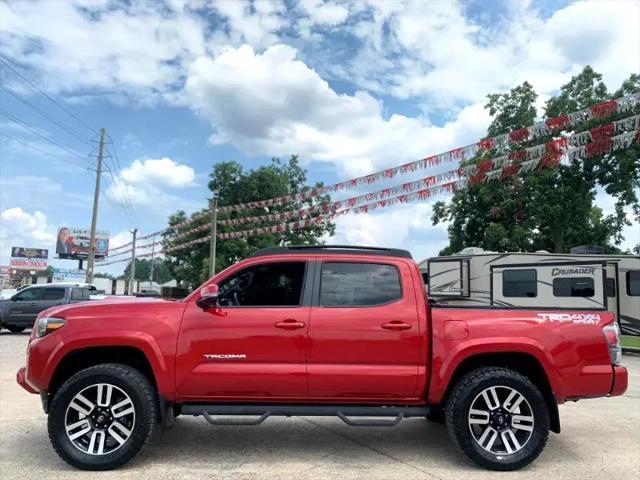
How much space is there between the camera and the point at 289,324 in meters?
4.66

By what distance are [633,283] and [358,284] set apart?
1230 centimetres

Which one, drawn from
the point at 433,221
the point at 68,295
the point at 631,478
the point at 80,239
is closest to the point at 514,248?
the point at 433,221

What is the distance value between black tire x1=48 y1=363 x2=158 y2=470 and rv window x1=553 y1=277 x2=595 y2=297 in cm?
1246

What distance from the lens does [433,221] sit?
35.4 m

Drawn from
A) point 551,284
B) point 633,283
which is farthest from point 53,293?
point 633,283

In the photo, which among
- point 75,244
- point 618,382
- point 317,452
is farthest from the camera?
point 75,244

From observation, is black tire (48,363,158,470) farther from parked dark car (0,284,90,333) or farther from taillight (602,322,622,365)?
parked dark car (0,284,90,333)

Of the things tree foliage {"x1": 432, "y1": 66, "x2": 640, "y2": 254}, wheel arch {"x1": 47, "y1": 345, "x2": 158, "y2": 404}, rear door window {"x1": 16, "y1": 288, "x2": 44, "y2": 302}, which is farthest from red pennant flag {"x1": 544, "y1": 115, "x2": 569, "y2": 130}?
rear door window {"x1": 16, "y1": 288, "x2": 44, "y2": 302}

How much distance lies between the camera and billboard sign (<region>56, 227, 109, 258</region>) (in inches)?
3051

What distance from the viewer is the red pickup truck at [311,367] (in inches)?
181

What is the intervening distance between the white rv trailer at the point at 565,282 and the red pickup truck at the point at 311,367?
879 cm

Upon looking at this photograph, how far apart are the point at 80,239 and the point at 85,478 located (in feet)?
268

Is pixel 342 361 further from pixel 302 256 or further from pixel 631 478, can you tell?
pixel 631 478

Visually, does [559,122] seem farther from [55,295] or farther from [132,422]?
[55,295]
